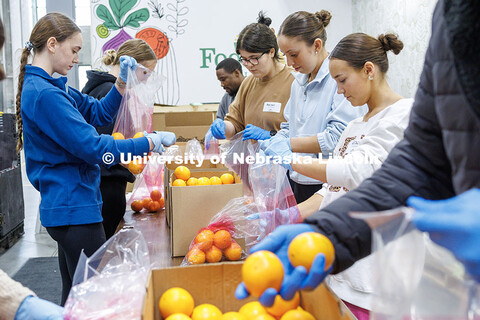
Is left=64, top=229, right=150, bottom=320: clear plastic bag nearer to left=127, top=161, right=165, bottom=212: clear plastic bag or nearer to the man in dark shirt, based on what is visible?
left=127, top=161, right=165, bottom=212: clear plastic bag

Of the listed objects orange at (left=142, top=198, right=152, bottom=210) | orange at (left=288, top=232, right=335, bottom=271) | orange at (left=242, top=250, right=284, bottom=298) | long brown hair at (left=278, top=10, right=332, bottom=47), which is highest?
long brown hair at (left=278, top=10, right=332, bottom=47)

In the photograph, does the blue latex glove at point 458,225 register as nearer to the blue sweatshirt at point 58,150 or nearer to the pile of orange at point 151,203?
the blue sweatshirt at point 58,150

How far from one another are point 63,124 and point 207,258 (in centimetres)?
72

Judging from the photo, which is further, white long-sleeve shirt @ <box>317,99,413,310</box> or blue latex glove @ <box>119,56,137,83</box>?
blue latex glove @ <box>119,56,137,83</box>

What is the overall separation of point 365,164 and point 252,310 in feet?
1.96

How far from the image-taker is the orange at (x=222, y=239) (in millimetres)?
1422

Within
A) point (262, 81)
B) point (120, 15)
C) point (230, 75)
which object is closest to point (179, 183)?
point (262, 81)

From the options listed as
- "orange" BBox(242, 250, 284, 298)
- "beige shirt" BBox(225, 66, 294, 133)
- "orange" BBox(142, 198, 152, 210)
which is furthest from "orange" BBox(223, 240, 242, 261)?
"beige shirt" BBox(225, 66, 294, 133)

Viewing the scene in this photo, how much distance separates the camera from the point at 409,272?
0.52m

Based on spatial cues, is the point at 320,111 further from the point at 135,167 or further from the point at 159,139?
the point at 135,167

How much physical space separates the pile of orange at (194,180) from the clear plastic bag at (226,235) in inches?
8.5

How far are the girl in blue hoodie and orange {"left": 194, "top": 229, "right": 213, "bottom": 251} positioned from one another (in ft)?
1.65

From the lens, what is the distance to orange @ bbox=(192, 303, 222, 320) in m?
0.92

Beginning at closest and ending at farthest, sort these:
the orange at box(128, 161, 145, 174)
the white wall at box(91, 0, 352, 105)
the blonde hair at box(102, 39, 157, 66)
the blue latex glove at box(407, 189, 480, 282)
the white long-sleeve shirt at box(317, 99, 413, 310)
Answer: the blue latex glove at box(407, 189, 480, 282) → the white long-sleeve shirt at box(317, 99, 413, 310) → the orange at box(128, 161, 145, 174) → the blonde hair at box(102, 39, 157, 66) → the white wall at box(91, 0, 352, 105)
